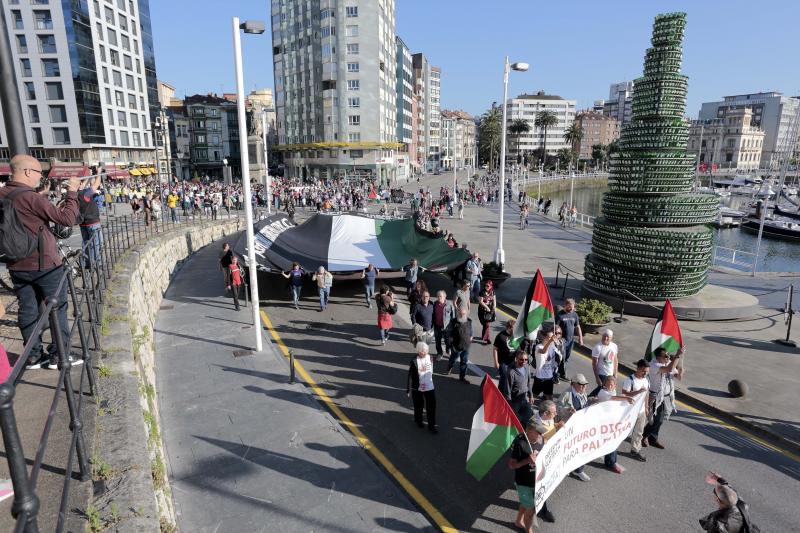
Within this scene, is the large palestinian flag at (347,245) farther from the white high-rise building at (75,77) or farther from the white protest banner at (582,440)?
the white high-rise building at (75,77)

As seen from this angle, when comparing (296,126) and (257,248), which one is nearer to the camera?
(257,248)

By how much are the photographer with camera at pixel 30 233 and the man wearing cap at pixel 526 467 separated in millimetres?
5877

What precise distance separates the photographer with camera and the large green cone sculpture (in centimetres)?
1558

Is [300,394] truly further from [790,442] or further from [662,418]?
[790,442]

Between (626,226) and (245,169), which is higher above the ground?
(245,169)

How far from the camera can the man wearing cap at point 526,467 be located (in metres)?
6.43

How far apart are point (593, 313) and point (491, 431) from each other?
8540 mm

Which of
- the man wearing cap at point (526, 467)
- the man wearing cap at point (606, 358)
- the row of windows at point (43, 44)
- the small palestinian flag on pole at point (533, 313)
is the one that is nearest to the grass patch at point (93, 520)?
the man wearing cap at point (526, 467)

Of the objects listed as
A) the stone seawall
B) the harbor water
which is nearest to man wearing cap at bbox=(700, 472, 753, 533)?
the stone seawall

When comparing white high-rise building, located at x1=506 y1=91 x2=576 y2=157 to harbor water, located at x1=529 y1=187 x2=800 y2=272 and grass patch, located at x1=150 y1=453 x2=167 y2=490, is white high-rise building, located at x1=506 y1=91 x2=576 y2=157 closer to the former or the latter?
harbor water, located at x1=529 y1=187 x2=800 y2=272

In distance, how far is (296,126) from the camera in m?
84.3

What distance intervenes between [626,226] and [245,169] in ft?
41.1

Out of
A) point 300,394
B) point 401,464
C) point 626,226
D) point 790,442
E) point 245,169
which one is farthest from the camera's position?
point 626,226

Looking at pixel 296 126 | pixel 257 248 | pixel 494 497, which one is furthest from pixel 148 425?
pixel 296 126
